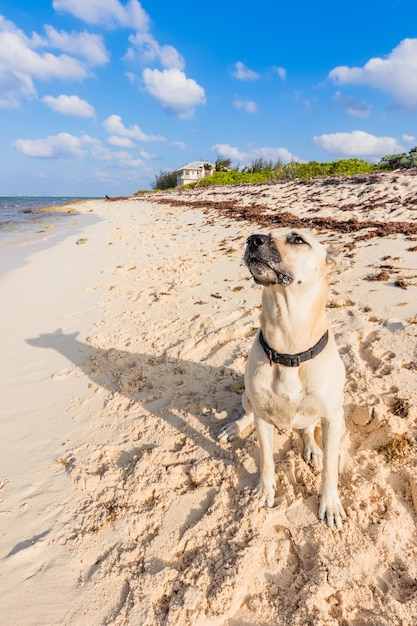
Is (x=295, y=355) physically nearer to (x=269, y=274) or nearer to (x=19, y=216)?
(x=269, y=274)

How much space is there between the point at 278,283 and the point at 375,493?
1.67 m

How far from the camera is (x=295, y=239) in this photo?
2.54 metres

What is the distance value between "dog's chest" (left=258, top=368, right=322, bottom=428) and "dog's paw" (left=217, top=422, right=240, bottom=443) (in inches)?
32.3

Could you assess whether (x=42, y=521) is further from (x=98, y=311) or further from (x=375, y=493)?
(x=98, y=311)

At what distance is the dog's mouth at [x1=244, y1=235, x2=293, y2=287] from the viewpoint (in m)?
2.36

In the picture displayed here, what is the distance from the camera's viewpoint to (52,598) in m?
2.08

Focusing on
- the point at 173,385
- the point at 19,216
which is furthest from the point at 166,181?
the point at 173,385

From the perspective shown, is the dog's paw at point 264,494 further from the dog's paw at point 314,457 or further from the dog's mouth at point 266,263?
the dog's mouth at point 266,263

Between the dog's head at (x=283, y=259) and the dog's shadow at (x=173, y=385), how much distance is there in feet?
5.42

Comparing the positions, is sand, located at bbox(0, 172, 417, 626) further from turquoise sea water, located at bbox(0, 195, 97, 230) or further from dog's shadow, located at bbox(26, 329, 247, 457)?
turquoise sea water, located at bbox(0, 195, 97, 230)

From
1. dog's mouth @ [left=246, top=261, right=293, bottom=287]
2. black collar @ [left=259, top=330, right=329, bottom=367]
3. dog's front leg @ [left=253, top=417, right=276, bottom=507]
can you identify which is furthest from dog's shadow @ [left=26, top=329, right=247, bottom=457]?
dog's mouth @ [left=246, top=261, right=293, bottom=287]

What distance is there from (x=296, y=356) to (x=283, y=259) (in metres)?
0.69

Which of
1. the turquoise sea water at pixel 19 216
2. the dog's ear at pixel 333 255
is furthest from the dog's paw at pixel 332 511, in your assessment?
the turquoise sea water at pixel 19 216

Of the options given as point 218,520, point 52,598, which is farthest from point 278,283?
point 52,598
